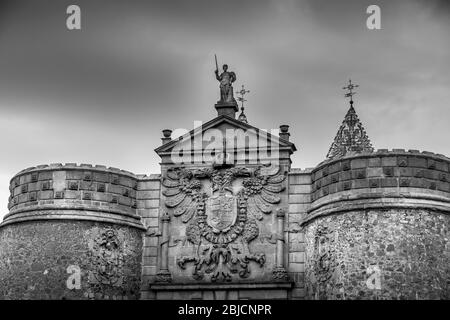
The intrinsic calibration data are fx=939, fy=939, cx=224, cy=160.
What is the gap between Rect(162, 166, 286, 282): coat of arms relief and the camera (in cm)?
3216

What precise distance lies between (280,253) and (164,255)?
162 inches

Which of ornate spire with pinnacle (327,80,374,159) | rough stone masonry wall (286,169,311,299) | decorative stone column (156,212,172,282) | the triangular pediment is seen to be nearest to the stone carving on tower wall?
decorative stone column (156,212,172,282)

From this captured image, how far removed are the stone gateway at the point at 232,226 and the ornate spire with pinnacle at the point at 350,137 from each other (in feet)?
36.2

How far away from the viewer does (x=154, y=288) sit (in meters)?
32.4

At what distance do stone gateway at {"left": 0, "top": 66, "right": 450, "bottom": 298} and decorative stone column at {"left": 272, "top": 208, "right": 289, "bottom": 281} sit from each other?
0.12 ft

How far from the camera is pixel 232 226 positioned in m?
32.5

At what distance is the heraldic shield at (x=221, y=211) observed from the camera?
32562mm

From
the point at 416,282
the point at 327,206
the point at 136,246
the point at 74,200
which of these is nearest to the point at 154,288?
the point at 136,246

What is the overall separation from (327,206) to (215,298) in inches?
193

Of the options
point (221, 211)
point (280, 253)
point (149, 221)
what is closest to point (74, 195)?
point (149, 221)

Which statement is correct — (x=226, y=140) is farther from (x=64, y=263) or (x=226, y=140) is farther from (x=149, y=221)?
(x=64, y=263)

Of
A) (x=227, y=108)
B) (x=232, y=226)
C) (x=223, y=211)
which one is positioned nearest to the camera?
(x=232, y=226)

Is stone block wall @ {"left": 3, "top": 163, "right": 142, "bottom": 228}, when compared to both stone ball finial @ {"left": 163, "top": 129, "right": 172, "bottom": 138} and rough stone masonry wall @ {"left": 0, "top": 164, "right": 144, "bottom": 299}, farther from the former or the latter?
stone ball finial @ {"left": 163, "top": 129, "right": 172, "bottom": 138}
